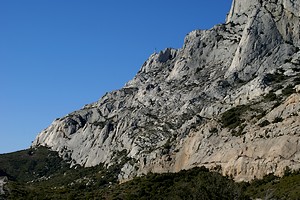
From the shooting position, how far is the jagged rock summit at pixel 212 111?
83.7 metres

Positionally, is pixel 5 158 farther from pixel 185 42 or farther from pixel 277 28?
pixel 277 28

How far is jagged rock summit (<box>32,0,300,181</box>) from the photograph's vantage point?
83688 millimetres

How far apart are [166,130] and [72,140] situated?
54.5 meters

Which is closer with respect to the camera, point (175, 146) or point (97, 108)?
point (175, 146)

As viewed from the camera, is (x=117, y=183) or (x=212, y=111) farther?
(x=212, y=111)

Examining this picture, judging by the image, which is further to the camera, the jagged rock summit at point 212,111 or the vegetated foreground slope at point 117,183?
the jagged rock summit at point 212,111

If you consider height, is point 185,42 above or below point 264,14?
above

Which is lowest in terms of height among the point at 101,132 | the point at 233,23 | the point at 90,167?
the point at 90,167

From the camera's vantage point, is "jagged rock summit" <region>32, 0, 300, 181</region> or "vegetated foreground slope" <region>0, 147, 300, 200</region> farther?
"jagged rock summit" <region>32, 0, 300, 181</region>

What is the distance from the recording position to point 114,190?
87500 mm

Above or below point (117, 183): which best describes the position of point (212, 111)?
above

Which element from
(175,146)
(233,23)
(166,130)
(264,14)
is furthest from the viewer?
(233,23)

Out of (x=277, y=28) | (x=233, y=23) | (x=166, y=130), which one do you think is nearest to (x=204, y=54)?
(x=233, y=23)

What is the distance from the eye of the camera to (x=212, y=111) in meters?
119
